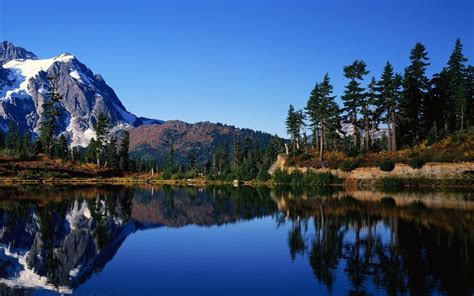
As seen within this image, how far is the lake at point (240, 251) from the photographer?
16.2 metres

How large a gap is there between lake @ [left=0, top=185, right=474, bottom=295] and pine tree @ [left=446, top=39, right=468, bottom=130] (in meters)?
42.0

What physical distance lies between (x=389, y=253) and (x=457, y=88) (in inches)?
2611

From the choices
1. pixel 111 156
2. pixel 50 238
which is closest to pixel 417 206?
pixel 50 238

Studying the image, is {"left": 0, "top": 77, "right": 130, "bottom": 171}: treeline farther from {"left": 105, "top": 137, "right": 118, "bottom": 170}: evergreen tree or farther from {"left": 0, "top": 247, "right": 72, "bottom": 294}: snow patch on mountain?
{"left": 0, "top": 247, "right": 72, "bottom": 294}: snow patch on mountain

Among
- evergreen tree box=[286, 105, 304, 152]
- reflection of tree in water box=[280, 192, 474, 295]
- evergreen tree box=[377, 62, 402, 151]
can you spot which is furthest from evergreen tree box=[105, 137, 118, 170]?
reflection of tree in water box=[280, 192, 474, 295]

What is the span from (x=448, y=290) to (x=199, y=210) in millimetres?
30429

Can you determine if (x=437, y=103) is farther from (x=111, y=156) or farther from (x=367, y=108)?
(x=111, y=156)

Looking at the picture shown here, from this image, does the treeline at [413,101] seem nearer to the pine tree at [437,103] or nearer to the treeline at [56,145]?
the pine tree at [437,103]

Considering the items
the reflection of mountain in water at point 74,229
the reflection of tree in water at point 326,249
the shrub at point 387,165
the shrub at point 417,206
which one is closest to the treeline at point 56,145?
the reflection of mountain in water at point 74,229

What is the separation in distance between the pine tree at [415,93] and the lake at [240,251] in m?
43.6

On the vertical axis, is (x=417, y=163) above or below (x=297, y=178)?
above

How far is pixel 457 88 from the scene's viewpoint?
78000 millimetres

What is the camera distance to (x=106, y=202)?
46406mm

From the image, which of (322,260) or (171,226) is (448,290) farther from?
(171,226)
